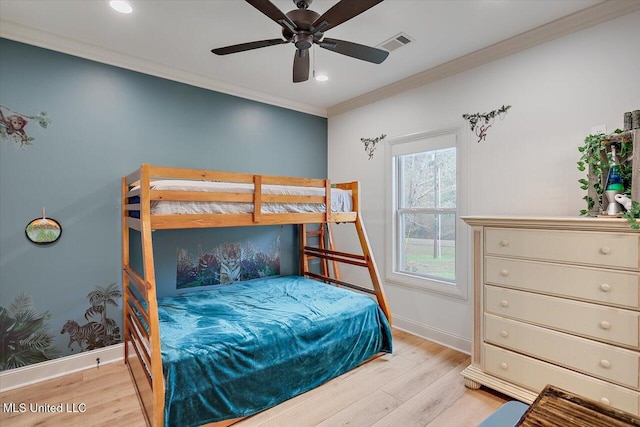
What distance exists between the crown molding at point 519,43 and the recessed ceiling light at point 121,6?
8.26 ft

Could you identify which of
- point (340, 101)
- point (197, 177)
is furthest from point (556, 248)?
point (340, 101)

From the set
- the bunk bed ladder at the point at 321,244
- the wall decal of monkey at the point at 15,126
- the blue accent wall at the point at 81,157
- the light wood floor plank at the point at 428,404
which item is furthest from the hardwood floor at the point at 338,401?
the wall decal of monkey at the point at 15,126

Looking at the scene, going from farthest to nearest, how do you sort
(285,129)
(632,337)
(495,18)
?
(285,129), (495,18), (632,337)

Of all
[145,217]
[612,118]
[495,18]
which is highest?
[495,18]

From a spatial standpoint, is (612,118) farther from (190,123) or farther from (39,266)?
(39,266)

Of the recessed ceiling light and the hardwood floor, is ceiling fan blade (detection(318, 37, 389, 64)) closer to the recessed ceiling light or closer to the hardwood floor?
the recessed ceiling light

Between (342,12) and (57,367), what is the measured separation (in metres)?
3.38

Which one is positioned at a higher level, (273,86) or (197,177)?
(273,86)

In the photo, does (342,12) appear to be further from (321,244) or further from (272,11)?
(321,244)

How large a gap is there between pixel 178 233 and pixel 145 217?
127cm

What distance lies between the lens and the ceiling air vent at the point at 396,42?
2552 mm

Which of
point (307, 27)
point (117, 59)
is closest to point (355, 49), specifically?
point (307, 27)

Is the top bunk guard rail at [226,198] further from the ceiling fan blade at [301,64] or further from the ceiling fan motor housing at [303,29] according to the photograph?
the ceiling fan motor housing at [303,29]

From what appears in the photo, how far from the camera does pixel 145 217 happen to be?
77.9 inches
